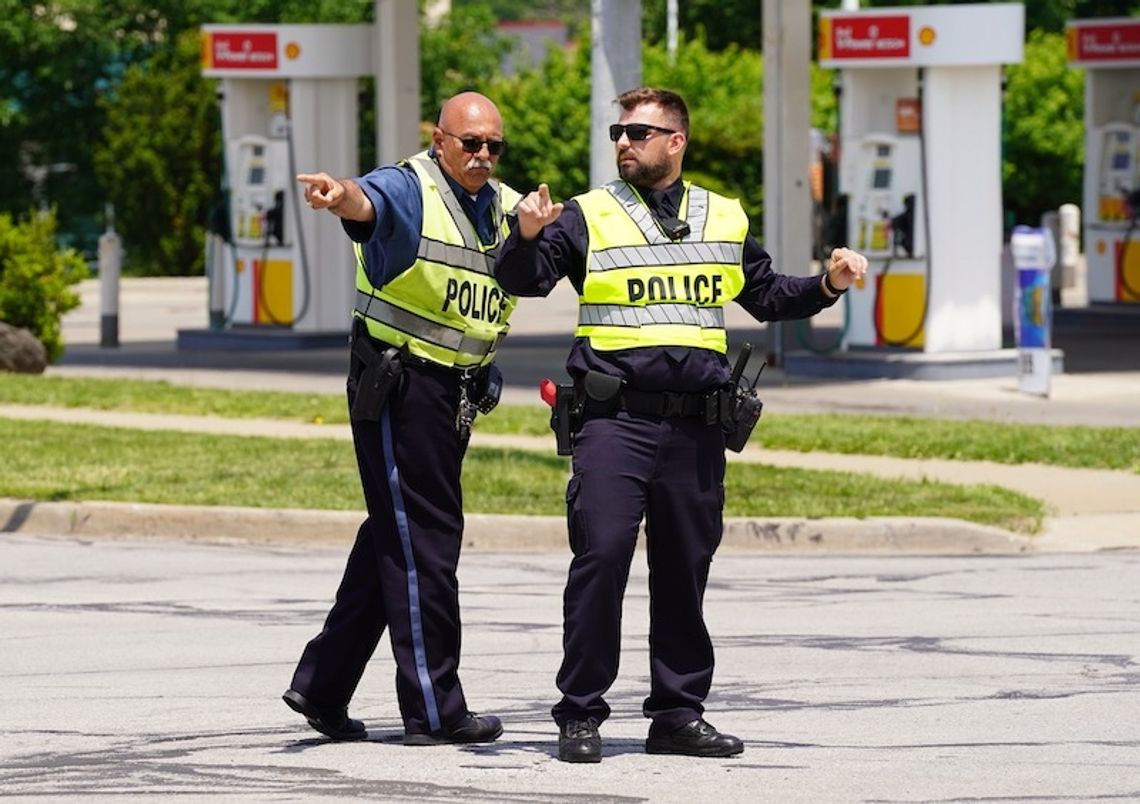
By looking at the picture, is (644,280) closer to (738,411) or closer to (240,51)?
(738,411)

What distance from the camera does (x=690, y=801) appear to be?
255 inches

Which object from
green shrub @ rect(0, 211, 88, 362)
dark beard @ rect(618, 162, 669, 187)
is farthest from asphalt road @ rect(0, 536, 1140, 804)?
green shrub @ rect(0, 211, 88, 362)

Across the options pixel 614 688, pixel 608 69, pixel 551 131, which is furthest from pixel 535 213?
pixel 551 131

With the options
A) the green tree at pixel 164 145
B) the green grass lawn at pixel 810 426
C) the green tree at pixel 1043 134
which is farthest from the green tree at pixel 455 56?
the green grass lawn at pixel 810 426

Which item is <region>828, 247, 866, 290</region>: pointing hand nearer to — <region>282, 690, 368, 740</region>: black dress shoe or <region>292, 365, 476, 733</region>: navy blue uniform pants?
<region>292, 365, 476, 733</region>: navy blue uniform pants

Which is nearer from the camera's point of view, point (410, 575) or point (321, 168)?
point (410, 575)

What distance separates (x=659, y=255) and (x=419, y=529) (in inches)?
40.2

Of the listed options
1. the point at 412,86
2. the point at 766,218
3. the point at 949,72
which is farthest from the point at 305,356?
the point at 949,72

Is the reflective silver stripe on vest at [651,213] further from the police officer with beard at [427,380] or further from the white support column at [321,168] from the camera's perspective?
the white support column at [321,168]

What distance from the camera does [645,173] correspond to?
23.2 feet

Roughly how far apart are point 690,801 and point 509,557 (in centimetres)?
589

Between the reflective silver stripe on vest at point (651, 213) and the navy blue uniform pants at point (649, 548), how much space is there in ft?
1.65

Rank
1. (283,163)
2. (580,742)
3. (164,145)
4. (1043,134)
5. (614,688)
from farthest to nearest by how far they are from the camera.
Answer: (1043,134) < (164,145) < (283,163) < (614,688) < (580,742)

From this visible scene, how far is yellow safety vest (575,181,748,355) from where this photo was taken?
6996mm
